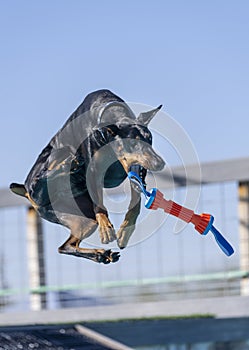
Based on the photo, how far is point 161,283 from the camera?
3069 cm

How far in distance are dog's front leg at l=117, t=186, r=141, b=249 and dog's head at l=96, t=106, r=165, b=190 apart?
0.50 metres

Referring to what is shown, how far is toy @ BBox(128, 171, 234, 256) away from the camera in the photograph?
12.3 meters

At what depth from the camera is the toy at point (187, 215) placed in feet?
40.3

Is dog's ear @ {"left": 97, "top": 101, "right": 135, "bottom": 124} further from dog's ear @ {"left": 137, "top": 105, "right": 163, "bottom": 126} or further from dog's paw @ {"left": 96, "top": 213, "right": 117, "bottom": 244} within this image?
dog's paw @ {"left": 96, "top": 213, "right": 117, "bottom": 244}

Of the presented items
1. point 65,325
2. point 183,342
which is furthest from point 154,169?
point 183,342

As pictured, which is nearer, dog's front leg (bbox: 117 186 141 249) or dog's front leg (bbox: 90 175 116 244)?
dog's front leg (bbox: 90 175 116 244)

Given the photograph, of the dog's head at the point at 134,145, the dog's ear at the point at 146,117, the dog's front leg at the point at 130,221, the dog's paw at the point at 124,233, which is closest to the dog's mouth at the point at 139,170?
the dog's head at the point at 134,145

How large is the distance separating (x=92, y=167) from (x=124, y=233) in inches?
33.4

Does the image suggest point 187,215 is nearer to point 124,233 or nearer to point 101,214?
point 124,233

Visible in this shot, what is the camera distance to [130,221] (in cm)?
1260

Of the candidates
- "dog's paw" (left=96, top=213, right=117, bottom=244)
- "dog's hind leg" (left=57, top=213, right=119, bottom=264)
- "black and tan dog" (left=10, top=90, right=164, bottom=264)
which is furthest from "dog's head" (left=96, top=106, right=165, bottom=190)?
"dog's hind leg" (left=57, top=213, right=119, bottom=264)

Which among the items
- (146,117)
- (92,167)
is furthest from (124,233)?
(146,117)

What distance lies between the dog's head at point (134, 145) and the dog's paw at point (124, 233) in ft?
2.39

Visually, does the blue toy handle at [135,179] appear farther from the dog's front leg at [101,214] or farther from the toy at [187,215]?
the dog's front leg at [101,214]
